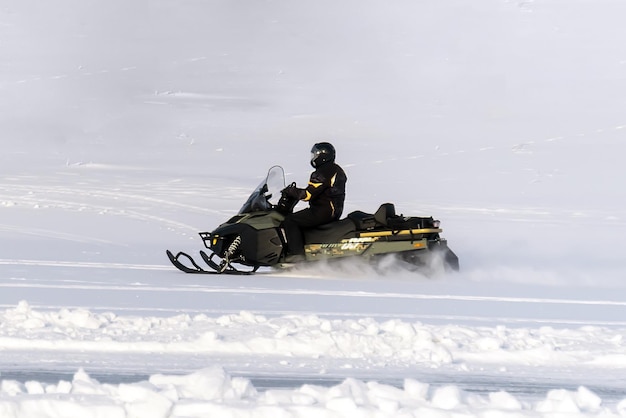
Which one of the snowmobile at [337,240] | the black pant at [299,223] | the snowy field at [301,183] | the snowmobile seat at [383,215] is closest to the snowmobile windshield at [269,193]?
the snowmobile at [337,240]

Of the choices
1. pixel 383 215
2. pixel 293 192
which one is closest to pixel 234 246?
pixel 293 192

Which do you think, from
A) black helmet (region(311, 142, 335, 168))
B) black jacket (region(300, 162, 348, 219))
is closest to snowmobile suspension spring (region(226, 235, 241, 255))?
black jacket (region(300, 162, 348, 219))

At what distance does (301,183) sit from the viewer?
2172cm

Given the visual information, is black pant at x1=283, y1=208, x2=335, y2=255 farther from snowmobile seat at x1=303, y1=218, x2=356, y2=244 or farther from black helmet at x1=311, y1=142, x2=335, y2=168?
black helmet at x1=311, y1=142, x2=335, y2=168

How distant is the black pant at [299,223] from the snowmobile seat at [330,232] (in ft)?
0.21

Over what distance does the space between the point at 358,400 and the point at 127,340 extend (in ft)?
6.02

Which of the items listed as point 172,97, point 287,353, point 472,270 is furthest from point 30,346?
point 172,97

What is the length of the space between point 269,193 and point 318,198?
23.6 inches

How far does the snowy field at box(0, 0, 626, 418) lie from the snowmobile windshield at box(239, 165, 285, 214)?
65 cm

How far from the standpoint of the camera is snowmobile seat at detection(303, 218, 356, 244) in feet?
32.5

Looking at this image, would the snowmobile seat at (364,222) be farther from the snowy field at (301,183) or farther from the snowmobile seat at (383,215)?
the snowy field at (301,183)

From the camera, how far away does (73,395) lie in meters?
4.63

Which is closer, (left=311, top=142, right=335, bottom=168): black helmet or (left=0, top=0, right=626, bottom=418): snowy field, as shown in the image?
(left=0, top=0, right=626, bottom=418): snowy field

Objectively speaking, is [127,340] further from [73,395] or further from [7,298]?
[7,298]
